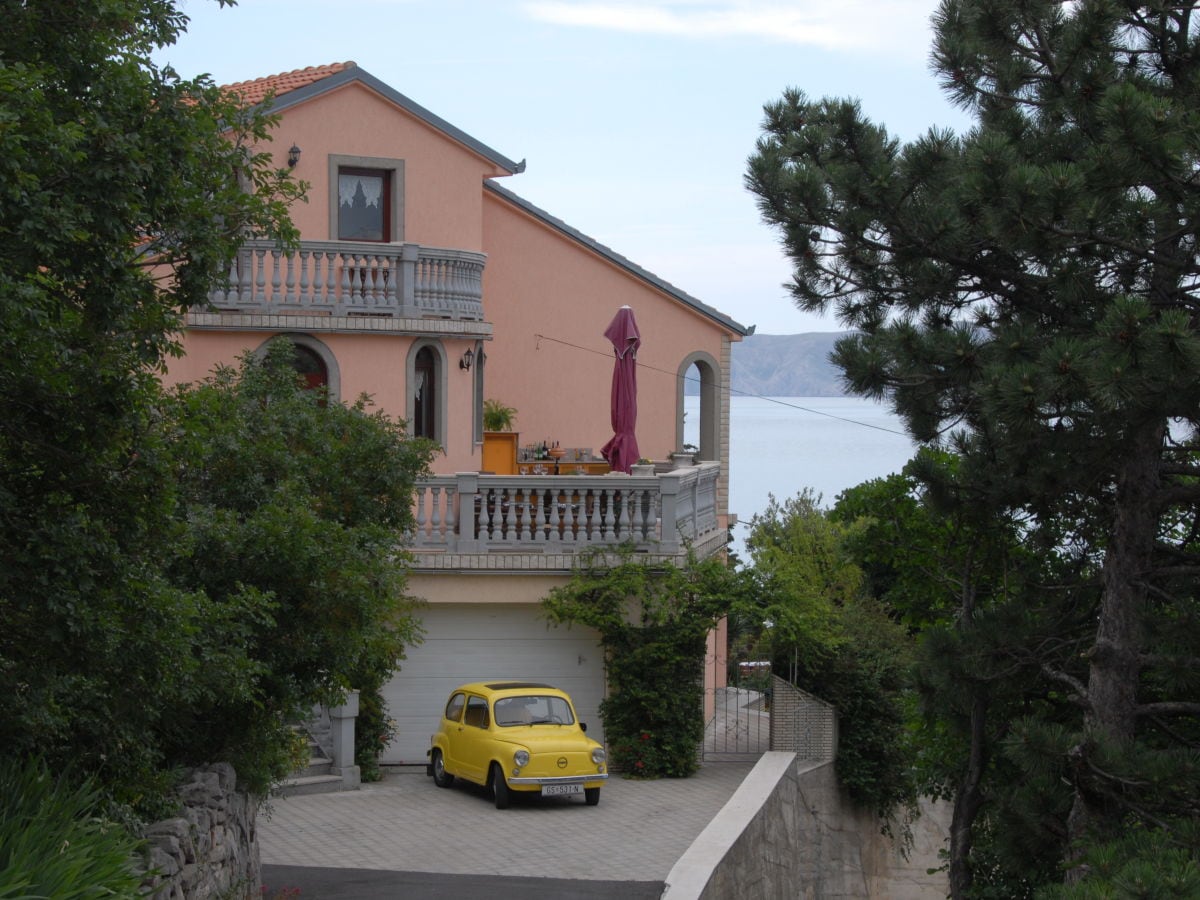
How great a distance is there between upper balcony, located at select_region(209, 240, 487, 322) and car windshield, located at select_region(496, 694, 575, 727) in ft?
24.0

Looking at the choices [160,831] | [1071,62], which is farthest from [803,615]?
[160,831]

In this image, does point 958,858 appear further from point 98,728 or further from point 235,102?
point 235,102

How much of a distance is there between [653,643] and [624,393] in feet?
16.0

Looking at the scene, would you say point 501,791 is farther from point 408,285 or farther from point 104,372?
point 104,372

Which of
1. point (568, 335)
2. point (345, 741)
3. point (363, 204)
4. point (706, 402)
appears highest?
point (363, 204)

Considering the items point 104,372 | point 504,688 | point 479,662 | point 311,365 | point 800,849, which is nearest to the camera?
point 104,372

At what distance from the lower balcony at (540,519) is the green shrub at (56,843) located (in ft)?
34.6

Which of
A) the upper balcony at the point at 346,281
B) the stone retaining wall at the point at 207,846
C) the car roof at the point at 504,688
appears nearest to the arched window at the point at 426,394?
the upper balcony at the point at 346,281

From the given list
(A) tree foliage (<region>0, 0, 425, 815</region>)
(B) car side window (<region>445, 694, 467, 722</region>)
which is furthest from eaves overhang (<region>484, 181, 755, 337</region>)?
(A) tree foliage (<region>0, 0, 425, 815</region>)

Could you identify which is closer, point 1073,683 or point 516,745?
point 1073,683

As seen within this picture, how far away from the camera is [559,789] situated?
16.2 m

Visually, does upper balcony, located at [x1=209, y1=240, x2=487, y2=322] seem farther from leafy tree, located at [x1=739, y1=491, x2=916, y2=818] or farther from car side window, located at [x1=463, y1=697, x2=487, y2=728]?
car side window, located at [x1=463, y1=697, x2=487, y2=728]

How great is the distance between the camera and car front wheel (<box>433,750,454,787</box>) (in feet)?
58.1

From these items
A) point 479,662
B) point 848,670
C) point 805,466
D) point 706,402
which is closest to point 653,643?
point 479,662
